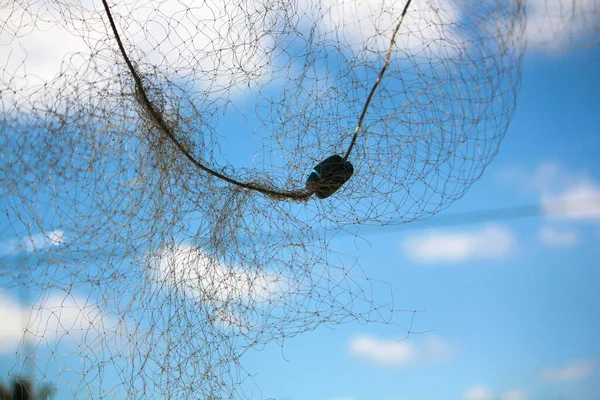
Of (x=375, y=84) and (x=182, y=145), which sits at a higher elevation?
(x=375, y=84)

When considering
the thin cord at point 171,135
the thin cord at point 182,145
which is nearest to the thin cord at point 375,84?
the thin cord at point 182,145

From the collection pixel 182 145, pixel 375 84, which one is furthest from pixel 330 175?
pixel 182 145

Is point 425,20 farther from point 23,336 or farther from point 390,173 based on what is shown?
point 23,336

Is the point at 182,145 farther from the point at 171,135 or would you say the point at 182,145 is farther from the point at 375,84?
the point at 375,84

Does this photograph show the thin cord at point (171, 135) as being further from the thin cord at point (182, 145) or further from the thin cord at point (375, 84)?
the thin cord at point (375, 84)

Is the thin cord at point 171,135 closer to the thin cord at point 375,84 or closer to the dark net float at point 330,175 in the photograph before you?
the dark net float at point 330,175

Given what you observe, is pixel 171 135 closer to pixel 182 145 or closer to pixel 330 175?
pixel 182 145

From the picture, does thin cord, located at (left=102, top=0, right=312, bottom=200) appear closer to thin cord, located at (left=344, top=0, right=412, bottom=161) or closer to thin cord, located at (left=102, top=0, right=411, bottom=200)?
thin cord, located at (left=102, top=0, right=411, bottom=200)

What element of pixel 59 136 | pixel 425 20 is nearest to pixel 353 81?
pixel 425 20

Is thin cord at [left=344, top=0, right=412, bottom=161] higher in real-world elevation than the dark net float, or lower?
higher

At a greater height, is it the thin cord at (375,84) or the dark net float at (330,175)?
the thin cord at (375,84)

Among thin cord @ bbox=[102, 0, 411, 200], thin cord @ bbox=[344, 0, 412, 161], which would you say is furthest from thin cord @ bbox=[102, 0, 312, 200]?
thin cord @ bbox=[344, 0, 412, 161]
